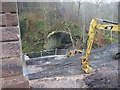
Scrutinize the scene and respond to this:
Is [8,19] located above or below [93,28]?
above

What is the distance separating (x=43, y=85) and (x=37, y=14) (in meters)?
13.3

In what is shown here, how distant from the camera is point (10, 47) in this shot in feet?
4.33

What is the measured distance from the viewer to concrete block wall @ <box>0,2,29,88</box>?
1.29 metres

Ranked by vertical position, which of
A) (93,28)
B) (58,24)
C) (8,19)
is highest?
(8,19)

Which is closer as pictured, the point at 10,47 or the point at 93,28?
the point at 10,47

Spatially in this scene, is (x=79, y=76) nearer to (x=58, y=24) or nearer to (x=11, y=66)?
(x=11, y=66)

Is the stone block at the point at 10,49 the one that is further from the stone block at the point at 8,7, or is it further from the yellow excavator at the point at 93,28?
the yellow excavator at the point at 93,28

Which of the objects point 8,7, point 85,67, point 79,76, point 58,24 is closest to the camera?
point 8,7

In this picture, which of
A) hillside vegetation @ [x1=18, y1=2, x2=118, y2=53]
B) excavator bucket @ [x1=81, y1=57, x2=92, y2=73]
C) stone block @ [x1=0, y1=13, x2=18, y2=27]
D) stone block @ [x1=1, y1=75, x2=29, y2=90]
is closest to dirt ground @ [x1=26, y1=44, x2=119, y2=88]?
excavator bucket @ [x1=81, y1=57, x2=92, y2=73]


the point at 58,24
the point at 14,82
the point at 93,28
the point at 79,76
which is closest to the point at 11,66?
the point at 14,82

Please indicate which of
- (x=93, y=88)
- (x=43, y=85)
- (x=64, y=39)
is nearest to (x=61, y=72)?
(x=43, y=85)

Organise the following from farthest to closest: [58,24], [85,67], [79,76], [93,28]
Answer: [58,24]
[85,67]
[79,76]
[93,28]

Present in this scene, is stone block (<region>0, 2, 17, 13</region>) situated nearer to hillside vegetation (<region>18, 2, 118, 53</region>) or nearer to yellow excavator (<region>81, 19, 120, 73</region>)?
yellow excavator (<region>81, 19, 120, 73</region>)

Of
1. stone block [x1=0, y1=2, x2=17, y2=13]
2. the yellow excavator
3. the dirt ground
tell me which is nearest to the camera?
stone block [x1=0, y1=2, x2=17, y2=13]
